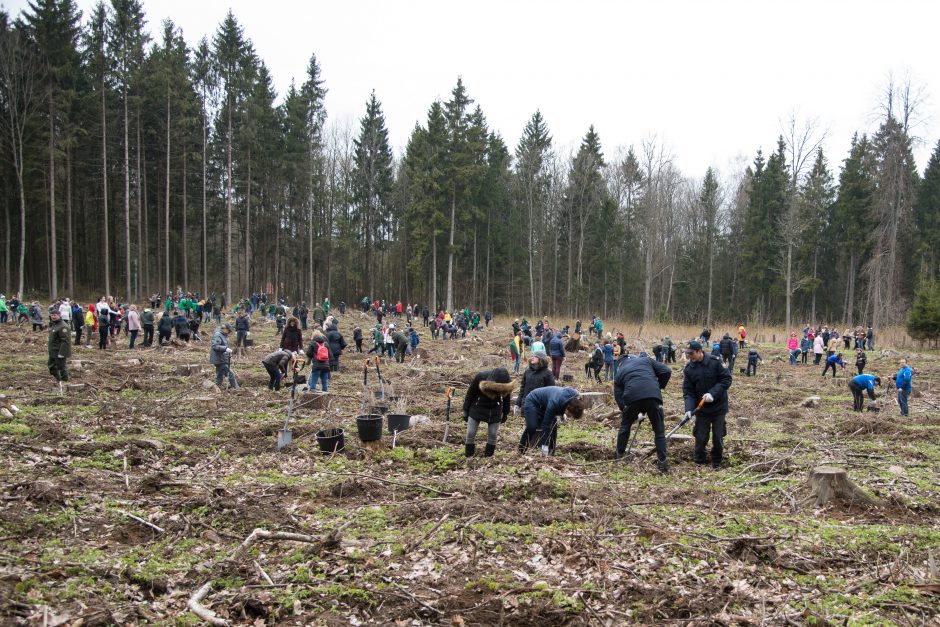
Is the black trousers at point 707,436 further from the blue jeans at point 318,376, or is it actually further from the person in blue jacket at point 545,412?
the blue jeans at point 318,376

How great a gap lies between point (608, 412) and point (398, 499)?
22.5ft

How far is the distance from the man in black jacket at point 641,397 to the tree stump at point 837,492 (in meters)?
1.80

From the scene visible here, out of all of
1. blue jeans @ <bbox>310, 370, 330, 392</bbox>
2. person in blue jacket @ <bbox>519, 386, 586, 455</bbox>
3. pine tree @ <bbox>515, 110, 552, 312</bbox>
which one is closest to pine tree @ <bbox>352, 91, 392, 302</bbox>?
pine tree @ <bbox>515, 110, 552, 312</bbox>

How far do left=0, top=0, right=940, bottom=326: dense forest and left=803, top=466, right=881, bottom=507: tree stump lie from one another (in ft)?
107

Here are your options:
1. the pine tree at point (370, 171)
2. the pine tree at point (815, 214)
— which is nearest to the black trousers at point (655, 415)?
the pine tree at point (370, 171)

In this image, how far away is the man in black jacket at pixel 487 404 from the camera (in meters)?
8.18

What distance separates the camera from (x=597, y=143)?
50000 mm

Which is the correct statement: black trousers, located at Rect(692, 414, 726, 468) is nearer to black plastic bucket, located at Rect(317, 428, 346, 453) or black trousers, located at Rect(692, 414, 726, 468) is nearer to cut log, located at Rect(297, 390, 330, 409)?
black plastic bucket, located at Rect(317, 428, 346, 453)

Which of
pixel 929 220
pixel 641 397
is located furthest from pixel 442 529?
pixel 929 220

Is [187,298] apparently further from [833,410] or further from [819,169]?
[819,169]

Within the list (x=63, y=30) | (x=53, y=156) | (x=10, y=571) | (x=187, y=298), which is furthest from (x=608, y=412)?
(x=63, y=30)

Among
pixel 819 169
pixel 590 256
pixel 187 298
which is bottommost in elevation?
pixel 187 298

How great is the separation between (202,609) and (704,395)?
21.0 feet

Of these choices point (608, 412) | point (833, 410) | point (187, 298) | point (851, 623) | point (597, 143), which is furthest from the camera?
point (597, 143)
